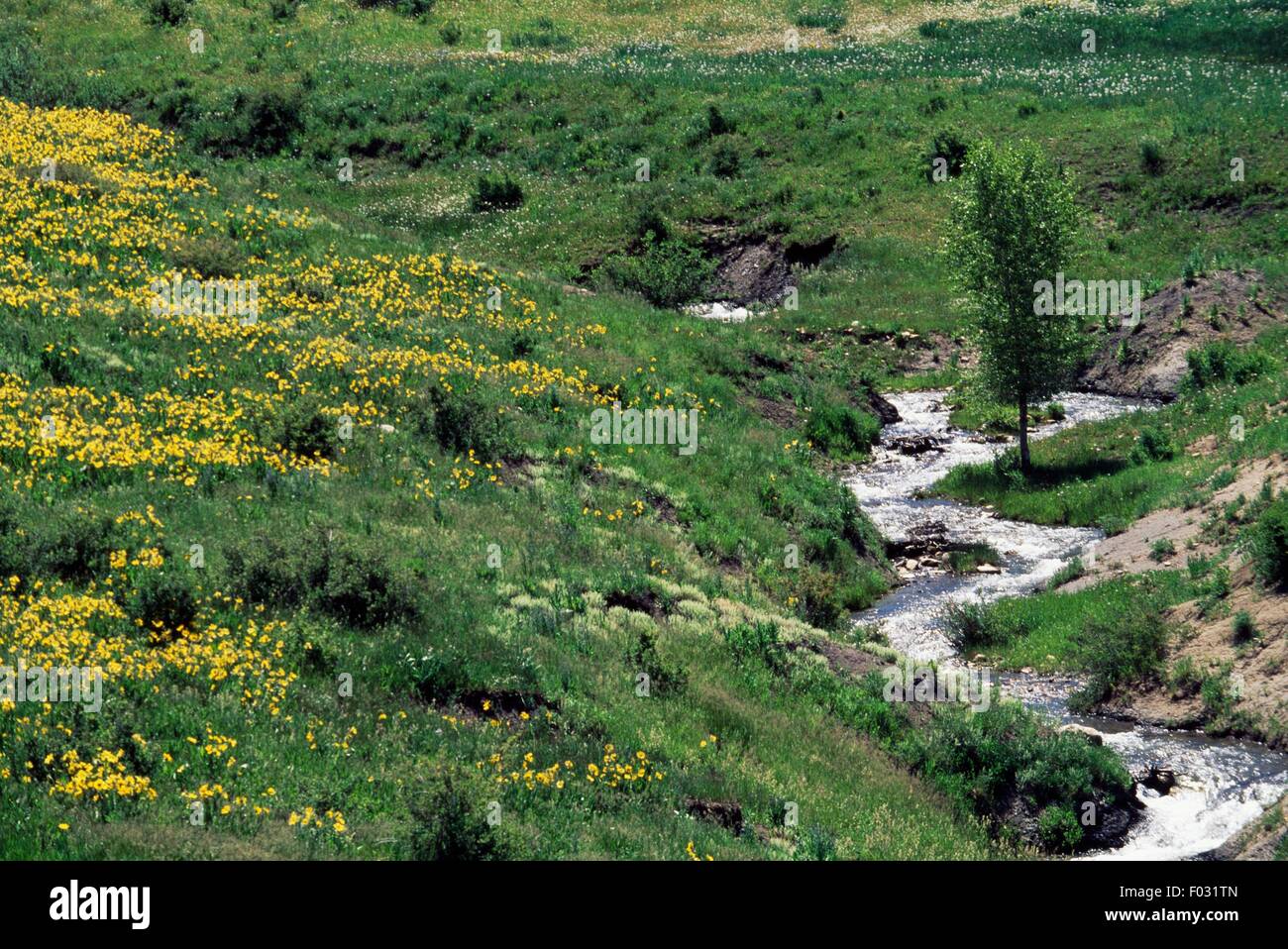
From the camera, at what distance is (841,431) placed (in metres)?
37.3

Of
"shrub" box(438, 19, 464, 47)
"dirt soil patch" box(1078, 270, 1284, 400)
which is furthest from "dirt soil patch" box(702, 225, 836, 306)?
"shrub" box(438, 19, 464, 47)

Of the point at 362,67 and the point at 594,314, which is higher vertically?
the point at 362,67

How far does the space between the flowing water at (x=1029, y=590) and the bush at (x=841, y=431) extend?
49 cm

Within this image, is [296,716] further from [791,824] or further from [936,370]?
[936,370]

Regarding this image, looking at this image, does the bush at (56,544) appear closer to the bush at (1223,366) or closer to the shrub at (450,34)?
the bush at (1223,366)

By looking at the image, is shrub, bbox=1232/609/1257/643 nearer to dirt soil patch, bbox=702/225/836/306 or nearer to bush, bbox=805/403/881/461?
bush, bbox=805/403/881/461

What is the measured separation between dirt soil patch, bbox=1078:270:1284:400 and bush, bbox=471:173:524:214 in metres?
22.4

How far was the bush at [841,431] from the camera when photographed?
120 feet

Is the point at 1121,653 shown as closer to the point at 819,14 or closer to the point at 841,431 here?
the point at 841,431

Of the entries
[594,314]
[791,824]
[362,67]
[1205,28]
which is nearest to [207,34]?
[362,67]

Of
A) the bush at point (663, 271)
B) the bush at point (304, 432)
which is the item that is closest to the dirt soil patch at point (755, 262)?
the bush at point (663, 271)

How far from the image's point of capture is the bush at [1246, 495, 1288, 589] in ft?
80.9

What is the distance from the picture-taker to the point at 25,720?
49.9ft

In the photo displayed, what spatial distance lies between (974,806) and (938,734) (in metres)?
1.27
